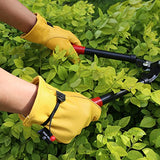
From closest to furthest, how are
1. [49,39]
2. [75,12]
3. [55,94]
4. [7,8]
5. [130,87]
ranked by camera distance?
[55,94] < [130,87] < [7,8] < [49,39] < [75,12]

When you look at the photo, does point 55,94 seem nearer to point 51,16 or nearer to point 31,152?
point 31,152

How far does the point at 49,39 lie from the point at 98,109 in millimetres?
742

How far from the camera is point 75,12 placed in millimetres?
1890

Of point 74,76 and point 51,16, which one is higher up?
point 51,16

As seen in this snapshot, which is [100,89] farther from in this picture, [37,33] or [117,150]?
[37,33]

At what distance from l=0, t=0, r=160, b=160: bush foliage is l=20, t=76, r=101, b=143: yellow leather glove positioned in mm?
121

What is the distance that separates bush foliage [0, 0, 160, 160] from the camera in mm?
1111

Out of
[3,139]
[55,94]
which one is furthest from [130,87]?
[3,139]

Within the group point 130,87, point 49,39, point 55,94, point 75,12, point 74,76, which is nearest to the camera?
point 55,94

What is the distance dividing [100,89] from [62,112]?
32 centimetres

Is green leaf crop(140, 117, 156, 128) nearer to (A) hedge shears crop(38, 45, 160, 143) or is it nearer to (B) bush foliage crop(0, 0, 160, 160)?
(B) bush foliage crop(0, 0, 160, 160)

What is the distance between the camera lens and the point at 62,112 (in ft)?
3.49

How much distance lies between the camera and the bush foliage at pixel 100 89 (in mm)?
1111

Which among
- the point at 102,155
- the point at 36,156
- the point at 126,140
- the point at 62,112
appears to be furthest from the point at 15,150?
the point at 126,140
